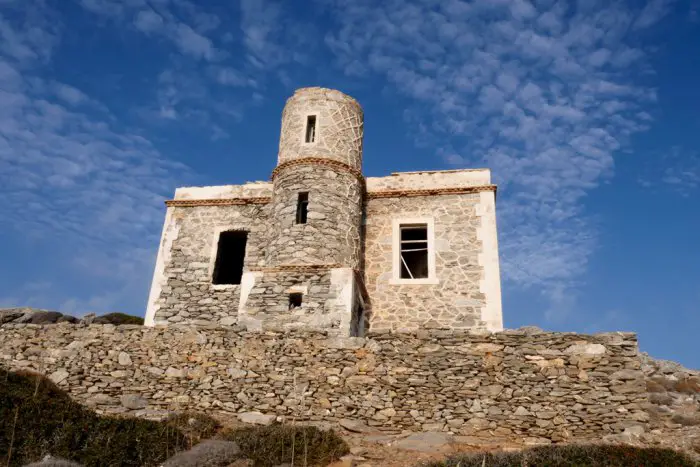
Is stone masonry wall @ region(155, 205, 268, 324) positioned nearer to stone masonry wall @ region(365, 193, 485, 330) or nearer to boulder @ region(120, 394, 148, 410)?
stone masonry wall @ region(365, 193, 485, 330)

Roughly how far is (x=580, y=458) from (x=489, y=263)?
7301 millimetres

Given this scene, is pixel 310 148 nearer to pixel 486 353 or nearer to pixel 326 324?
pixel 326 324

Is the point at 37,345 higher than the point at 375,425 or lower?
higher

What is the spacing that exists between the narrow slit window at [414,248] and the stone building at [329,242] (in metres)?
0.06

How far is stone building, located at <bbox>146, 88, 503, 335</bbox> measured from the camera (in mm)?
14469

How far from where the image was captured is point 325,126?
17062 mm

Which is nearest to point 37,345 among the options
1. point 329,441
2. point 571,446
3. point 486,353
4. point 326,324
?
point 326,324

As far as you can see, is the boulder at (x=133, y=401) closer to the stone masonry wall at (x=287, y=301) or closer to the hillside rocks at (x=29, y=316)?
the stone masonry wall at (x=287, y=301)

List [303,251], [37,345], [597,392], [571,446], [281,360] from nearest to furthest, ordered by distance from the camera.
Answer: [571,446] → [597,392] → [281,360] → [37,345] → [303,251]

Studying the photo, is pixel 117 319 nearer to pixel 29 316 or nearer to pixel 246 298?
pixel 29 316

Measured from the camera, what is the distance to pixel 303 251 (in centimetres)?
1506

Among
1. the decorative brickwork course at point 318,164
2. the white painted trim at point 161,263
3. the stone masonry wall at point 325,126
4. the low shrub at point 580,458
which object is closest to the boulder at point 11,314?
the white painted trim at point 161,263

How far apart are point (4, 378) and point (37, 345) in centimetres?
160

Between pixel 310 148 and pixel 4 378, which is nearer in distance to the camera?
pixel 4 378
